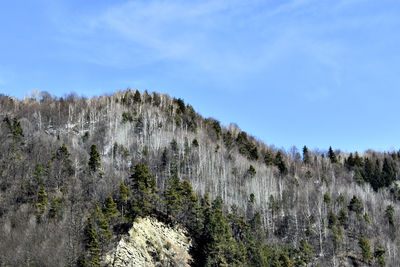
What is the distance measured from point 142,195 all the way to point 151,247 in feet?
25.4

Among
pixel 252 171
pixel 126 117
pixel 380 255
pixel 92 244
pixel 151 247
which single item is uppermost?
pixel 126 117

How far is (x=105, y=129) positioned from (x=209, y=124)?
115 feet

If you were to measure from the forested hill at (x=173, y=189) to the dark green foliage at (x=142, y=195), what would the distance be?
166mm

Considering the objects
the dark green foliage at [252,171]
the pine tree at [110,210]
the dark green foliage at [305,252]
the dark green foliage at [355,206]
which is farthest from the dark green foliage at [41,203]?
the dark green foliage at [355,206]

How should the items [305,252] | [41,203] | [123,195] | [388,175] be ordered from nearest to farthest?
[41,203] < [123,195] < [305,252] < [388,175]

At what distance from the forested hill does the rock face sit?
4.87ft

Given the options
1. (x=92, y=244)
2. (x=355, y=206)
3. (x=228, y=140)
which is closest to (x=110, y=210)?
(x=92, y=244)

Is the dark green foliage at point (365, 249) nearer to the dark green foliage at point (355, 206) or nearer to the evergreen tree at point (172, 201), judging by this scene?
the dark green foliage at point (355, 206)

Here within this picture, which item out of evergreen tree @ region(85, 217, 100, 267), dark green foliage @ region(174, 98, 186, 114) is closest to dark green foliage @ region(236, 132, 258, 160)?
dark green foliage @ region(174, 98, 186, 114)

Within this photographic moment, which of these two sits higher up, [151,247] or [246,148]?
[246,148]

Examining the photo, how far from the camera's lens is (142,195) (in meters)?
63.4

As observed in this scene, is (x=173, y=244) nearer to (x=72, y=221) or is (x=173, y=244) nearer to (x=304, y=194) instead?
(x=72, y=221)

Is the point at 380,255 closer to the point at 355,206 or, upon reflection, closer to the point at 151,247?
the point at 355,206

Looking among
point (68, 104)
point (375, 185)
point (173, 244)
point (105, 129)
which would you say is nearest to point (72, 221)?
point (173, 244)
